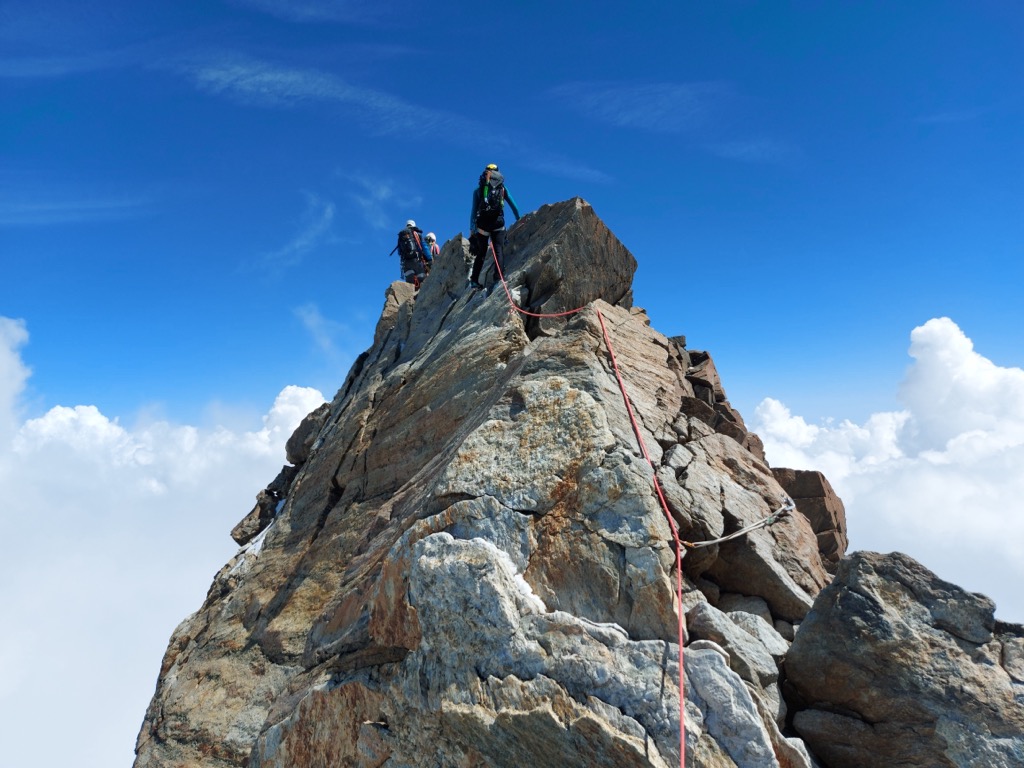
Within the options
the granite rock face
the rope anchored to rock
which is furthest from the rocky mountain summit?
the rope anchored to rock

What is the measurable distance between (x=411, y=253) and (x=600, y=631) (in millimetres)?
26649

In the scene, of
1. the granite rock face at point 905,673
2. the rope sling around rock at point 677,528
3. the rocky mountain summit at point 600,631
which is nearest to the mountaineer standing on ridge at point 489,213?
the rope sling around rock at point 677,528

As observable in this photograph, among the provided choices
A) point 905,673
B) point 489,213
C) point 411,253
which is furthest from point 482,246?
point 905,673

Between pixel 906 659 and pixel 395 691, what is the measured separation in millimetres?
7010

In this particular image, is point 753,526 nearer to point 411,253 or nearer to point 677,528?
point 677,528

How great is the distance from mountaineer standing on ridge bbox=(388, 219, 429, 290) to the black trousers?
1118 centimetres

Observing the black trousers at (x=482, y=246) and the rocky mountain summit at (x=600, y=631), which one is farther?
the black trousers at (x=482, y=246)

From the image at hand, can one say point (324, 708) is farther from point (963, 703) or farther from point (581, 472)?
point (963, 703)

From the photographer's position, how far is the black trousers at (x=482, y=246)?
21188 millimetres

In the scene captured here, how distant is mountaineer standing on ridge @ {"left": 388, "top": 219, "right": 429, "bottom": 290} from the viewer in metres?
32.7

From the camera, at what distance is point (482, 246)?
2150 centimetres

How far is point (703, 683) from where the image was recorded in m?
8.05

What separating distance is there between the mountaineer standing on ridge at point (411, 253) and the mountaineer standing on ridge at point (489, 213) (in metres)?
11.6

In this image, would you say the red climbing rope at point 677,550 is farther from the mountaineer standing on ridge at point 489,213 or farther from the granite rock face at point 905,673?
the mountaineer standing on ridge at point 489,213
